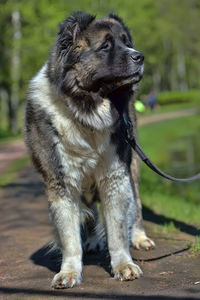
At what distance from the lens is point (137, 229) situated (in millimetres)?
5809

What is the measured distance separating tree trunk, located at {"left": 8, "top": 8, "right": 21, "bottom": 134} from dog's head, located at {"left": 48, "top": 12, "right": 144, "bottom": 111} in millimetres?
24819

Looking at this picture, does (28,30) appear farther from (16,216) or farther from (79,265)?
(79,265)

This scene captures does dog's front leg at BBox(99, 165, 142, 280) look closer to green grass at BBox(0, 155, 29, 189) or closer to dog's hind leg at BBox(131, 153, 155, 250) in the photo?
dog's hind leg at BBox(131, 153, 155, 250)

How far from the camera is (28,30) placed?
29.0m

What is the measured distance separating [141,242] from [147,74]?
2152mm

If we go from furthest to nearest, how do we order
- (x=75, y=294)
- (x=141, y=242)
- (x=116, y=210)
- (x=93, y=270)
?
1. (x=141, y=242)
2. (x=93, y=270)
3. (x=116, y=210)
4. (x=75, y=294)

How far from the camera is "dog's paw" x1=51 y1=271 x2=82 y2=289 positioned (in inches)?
169

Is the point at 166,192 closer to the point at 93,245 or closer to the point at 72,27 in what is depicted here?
the point at 93,245

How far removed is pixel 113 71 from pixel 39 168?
1.16 metres

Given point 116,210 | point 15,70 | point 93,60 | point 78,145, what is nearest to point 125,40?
point 93,60

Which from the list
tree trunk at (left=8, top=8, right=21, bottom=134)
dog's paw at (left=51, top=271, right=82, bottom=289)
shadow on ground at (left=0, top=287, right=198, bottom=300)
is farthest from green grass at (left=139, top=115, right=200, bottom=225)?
tree trunk at (left=8, top=8, right=21, bottom=134)

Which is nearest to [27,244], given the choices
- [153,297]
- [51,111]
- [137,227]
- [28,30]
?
[137,227]

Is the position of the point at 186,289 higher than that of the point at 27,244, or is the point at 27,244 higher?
the point at 186,289

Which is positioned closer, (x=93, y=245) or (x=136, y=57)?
(x=136, y=57)
